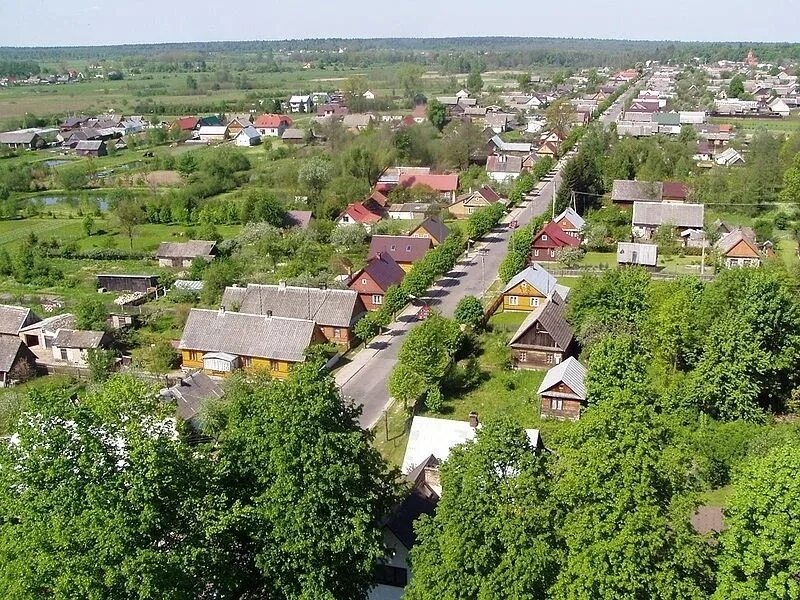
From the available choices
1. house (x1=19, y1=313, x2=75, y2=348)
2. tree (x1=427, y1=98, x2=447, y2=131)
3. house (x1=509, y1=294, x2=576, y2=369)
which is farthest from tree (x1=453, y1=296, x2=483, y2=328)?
tree (x1=427, y1=98, x2=447, y2=131)

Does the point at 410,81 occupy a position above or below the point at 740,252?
above

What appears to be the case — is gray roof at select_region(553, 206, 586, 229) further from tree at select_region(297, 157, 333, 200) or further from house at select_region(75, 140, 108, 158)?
house at select_region(75, 140, 108, 158)

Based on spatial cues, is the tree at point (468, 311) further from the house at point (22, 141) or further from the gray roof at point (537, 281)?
the house at point (22, 141)

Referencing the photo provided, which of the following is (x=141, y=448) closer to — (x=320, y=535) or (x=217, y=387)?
(x=320, y=535)

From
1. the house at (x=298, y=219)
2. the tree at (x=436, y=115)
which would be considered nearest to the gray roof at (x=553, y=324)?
the house at (x=298, y=219)

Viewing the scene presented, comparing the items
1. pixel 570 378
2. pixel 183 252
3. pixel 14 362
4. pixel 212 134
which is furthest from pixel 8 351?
pixel 212 134

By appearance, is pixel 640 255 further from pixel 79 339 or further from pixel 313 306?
pixel 79 339

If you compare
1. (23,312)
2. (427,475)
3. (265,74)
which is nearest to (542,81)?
(265,74)
